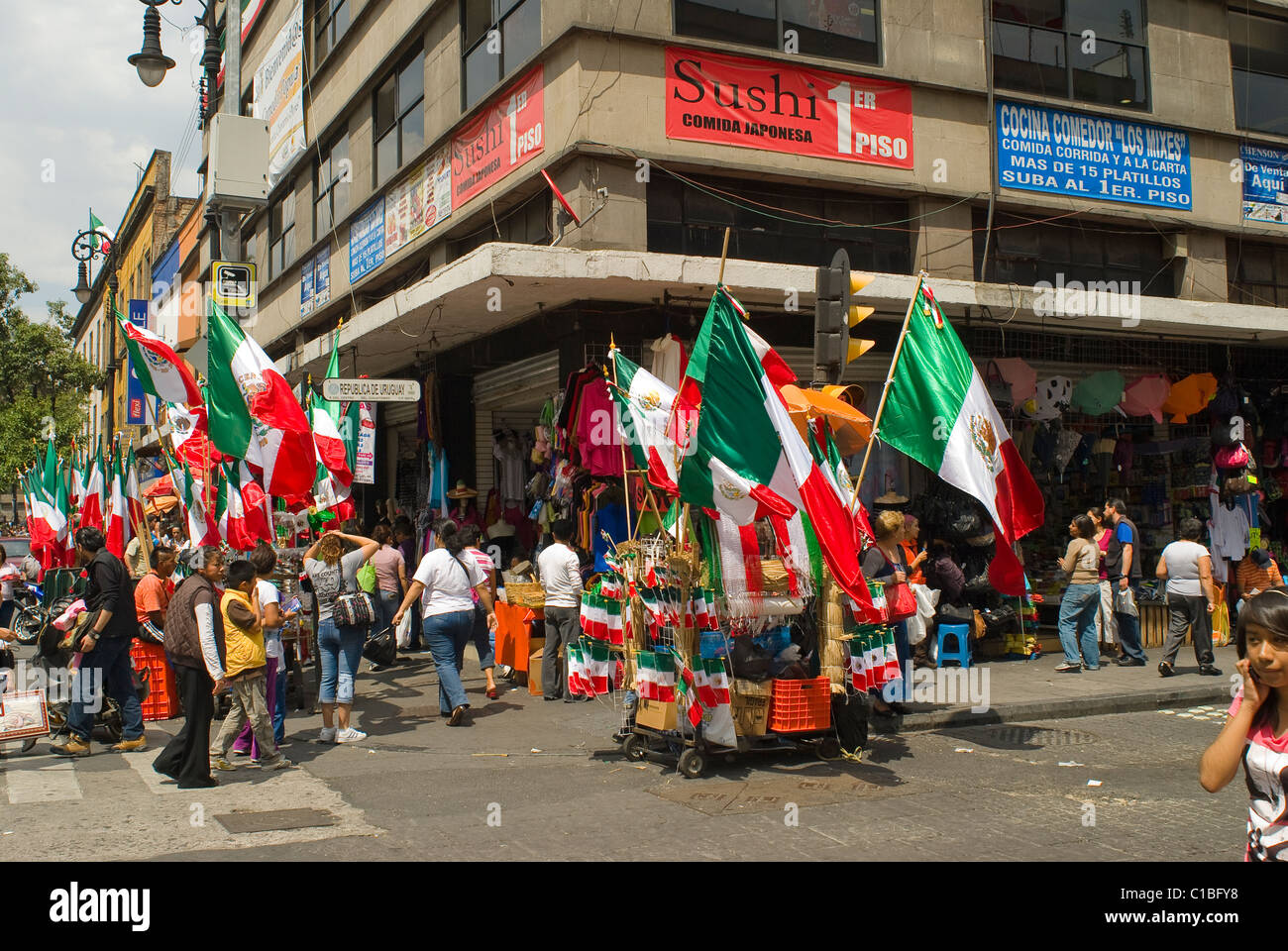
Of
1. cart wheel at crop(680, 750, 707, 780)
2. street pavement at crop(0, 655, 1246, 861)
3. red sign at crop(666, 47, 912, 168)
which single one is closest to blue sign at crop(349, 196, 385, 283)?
red sign at crop(666, 47, 912, 168)

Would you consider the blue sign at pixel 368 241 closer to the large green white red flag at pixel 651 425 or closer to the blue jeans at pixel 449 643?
the blue jeans at pixel 449 643

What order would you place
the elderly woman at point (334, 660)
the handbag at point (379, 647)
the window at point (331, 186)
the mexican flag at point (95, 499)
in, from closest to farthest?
1. the elderly woman at point (334, 660)
2. the handbag at point (379, 647)
3. the mexican flag at point (95, 499)
4. the window at point (331, 186)

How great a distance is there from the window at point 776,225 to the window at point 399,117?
210 inches

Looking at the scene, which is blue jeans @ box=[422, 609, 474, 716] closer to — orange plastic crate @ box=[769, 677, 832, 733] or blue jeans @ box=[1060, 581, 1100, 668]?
orange plastic crate @ box=[769, 677, 832, 733]

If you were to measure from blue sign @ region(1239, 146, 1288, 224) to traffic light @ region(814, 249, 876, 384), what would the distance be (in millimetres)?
10198

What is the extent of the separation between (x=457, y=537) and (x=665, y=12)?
22.0ft

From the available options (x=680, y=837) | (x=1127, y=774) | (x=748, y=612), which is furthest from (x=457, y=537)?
(x=1127, y=774)

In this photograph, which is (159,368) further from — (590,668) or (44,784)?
(590,668)

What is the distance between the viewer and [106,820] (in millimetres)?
6996

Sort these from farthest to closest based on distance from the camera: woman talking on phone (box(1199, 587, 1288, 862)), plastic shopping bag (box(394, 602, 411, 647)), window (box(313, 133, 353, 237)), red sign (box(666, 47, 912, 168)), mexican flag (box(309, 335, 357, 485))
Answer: window (box(313, 133, 353, 237)) < plastic shopping bag (box(394, 602, 411, 647)) < red sign (box(666, 47, 912, 168)) < mexican flag (box(309, 335, 357, 485)) < woman talking on phone (box(1199, 587, 1288, 862))

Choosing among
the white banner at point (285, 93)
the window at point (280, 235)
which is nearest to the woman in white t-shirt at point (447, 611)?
the white banner at point (285, 93)

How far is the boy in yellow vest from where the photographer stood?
848 cm

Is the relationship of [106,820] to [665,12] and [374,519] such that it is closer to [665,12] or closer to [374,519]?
[665,12]

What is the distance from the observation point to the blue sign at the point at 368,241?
18.1 m
